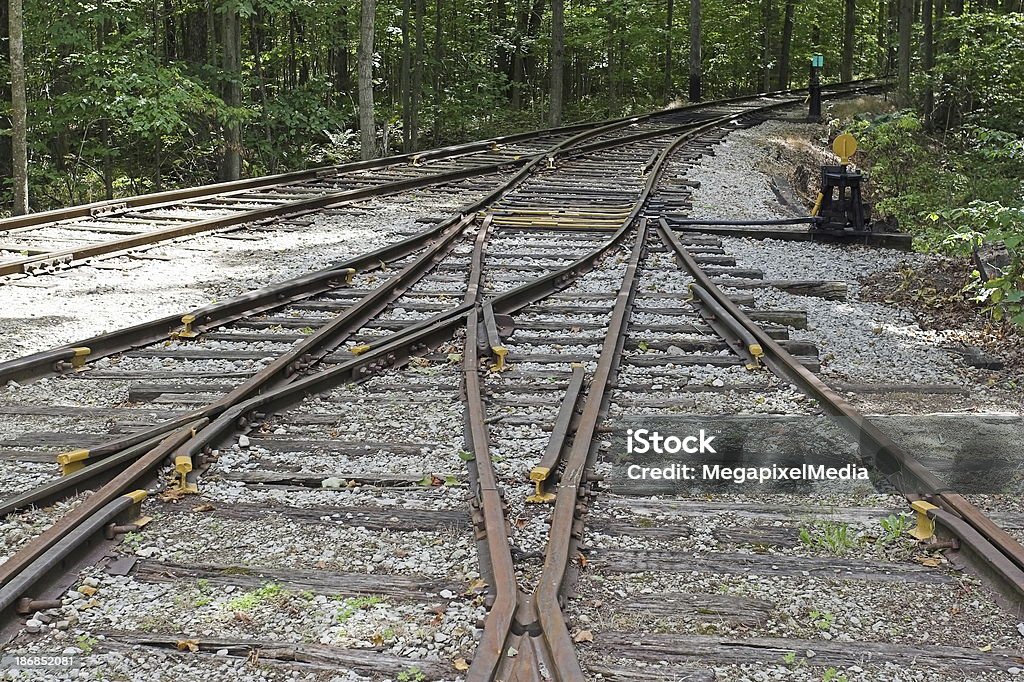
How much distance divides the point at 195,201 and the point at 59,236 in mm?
2575

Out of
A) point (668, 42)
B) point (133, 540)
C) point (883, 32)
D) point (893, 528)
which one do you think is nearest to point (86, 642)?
point (133, 540)

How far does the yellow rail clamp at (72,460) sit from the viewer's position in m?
4.38

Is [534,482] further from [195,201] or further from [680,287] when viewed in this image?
[195,201]

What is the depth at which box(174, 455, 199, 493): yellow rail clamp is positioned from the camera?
438 centimetres

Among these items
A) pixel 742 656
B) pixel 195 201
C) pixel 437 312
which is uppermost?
pixel 195 201

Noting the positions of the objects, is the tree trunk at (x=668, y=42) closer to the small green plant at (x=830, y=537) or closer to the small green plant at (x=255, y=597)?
the small green plant at (x=830, y=537)

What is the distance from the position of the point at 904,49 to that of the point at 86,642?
24532 millimetres

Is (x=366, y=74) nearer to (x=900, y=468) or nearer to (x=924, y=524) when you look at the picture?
(x=900, y=468)

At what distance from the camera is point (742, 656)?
3.14m

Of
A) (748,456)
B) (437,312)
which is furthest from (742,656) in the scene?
(437,312)

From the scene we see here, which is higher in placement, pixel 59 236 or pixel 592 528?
pixel 59 236

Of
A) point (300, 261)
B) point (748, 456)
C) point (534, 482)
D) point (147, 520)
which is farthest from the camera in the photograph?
point (300, 261)

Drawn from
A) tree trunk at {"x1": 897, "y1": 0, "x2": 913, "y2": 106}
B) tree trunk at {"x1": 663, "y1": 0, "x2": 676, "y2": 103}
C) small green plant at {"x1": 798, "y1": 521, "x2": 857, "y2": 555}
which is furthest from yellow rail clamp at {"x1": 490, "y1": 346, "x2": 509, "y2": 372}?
tree trunk at {"x1": 663, "y1": 0, "x2": 676, "y2": 103}

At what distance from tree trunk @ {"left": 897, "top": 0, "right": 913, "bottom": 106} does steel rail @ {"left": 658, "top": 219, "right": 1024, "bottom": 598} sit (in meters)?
18.9
